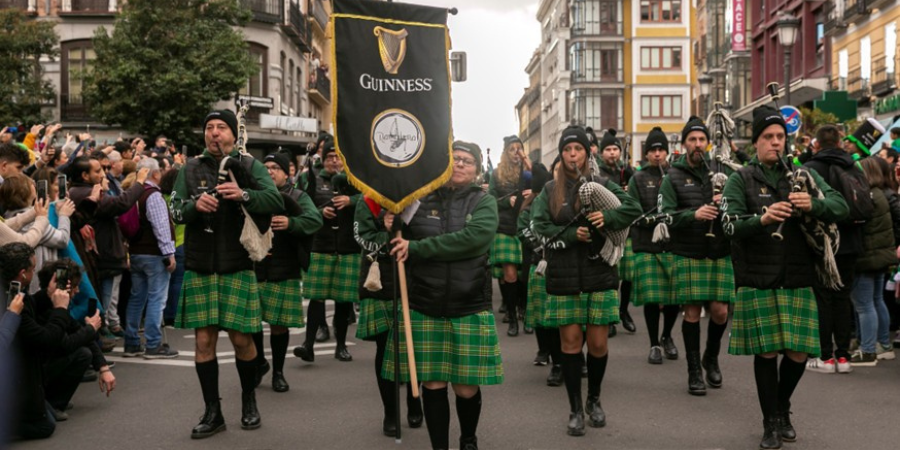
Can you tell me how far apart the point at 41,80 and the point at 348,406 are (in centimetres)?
3241

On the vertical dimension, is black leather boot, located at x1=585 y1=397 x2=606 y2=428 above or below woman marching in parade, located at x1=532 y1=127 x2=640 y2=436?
below

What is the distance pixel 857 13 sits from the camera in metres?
31.3

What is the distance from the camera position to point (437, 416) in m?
5.50

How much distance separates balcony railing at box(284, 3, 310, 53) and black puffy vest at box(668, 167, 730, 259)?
3522 centimetres

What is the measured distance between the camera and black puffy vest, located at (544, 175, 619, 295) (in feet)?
22.7

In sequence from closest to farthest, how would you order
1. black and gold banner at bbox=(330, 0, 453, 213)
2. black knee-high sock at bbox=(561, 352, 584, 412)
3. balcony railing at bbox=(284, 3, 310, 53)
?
black and gold banner at bbox=(330, 0, 453, 213) < black knee-high sock at bbox=(561, 352, 584, 412) < balcony railing at bbox=(284, 3, 310, 53)

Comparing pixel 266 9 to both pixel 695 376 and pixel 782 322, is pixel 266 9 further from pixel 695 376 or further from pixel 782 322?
pixel 782 322

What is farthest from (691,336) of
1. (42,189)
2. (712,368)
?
(42,189)

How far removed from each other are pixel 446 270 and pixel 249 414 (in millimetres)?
2200

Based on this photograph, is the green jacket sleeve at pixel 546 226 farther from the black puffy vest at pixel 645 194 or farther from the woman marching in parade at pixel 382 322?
the black puffy vest at pixel 645 194

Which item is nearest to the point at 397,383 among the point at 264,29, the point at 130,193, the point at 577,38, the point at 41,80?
the point at 130,193

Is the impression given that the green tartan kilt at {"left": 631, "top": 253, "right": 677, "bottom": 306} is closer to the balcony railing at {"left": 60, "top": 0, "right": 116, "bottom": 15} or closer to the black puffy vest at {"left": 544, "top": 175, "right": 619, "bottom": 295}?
the black puffy vest at {"left": 544, "top": 175, "right": 619, "bottom": 295}

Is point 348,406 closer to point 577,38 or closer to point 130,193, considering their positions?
point 130,193

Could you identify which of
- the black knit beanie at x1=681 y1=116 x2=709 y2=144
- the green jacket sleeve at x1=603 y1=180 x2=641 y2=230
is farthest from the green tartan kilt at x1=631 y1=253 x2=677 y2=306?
the green jacket sleeve at x1=603 y1=180 x2=641 y2=230
